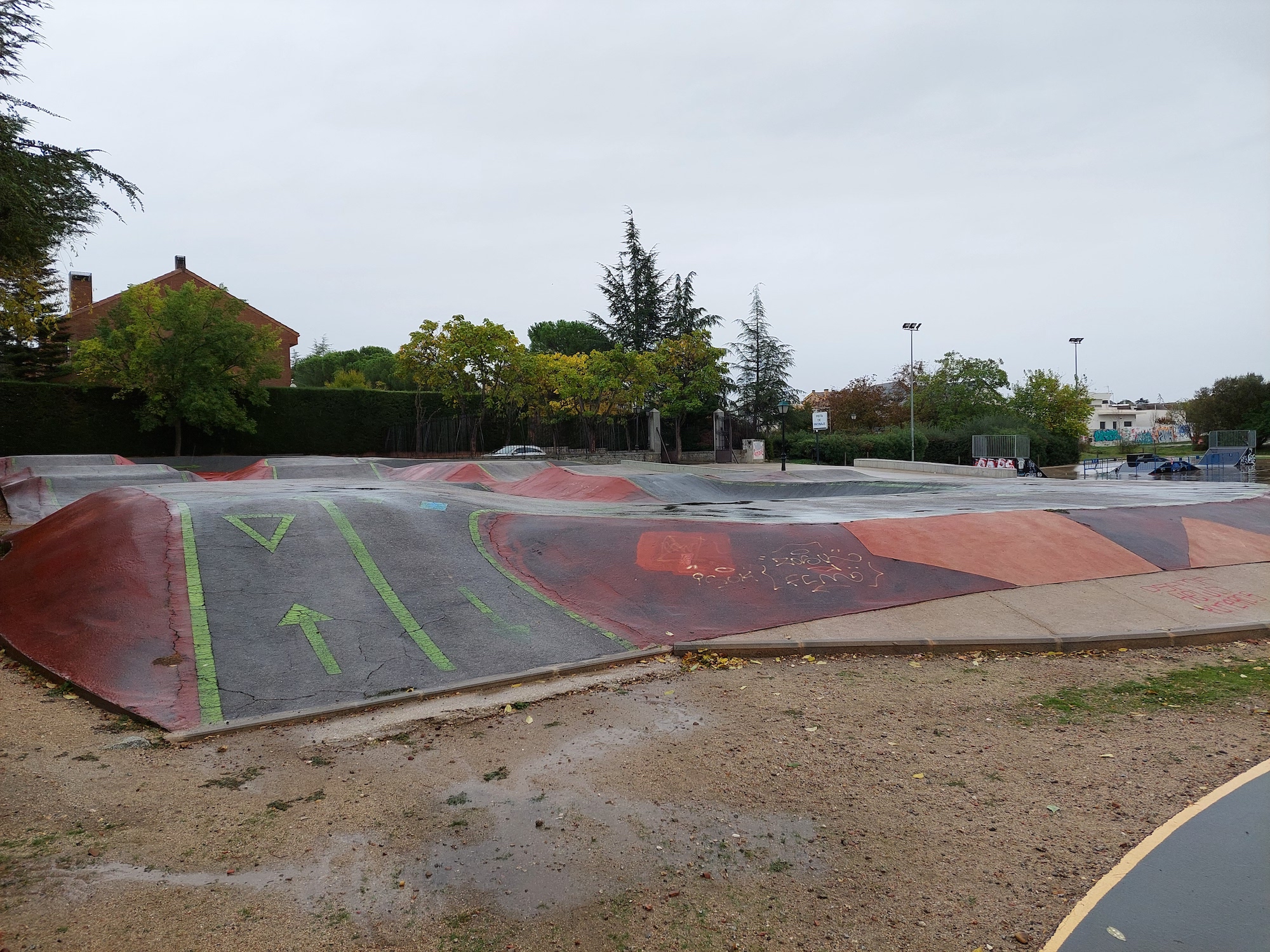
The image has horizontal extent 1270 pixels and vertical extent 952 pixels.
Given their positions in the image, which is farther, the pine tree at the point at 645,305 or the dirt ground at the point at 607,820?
the pine tree at the point at 645,305

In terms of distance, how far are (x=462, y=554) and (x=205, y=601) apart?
2930 mm

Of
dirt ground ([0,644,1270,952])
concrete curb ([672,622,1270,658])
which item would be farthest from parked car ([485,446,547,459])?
dirt ground ([0,644,1270,952])

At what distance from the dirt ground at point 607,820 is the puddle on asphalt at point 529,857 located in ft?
0.05

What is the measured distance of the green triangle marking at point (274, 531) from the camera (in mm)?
8945

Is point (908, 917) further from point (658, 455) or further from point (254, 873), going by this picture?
point (658, 455)

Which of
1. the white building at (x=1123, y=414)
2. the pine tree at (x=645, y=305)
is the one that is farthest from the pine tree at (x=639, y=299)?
the white building at (x=1123, y=414)

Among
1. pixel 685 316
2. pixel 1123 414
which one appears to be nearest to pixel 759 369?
pixel 685 316

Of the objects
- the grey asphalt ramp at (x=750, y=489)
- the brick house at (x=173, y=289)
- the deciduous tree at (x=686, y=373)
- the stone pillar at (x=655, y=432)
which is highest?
the brick house at (x=173, y=289)

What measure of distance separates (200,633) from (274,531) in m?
2.29

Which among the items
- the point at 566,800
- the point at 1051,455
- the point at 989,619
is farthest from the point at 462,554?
the point at 1051,455

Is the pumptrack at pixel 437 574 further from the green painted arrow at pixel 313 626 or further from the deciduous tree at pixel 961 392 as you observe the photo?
the deciduous tree at pixel 961 392

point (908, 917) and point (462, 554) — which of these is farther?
point (462, 554)

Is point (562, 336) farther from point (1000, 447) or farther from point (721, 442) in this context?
point (1000, 447)

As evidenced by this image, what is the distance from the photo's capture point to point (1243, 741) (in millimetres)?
5254
